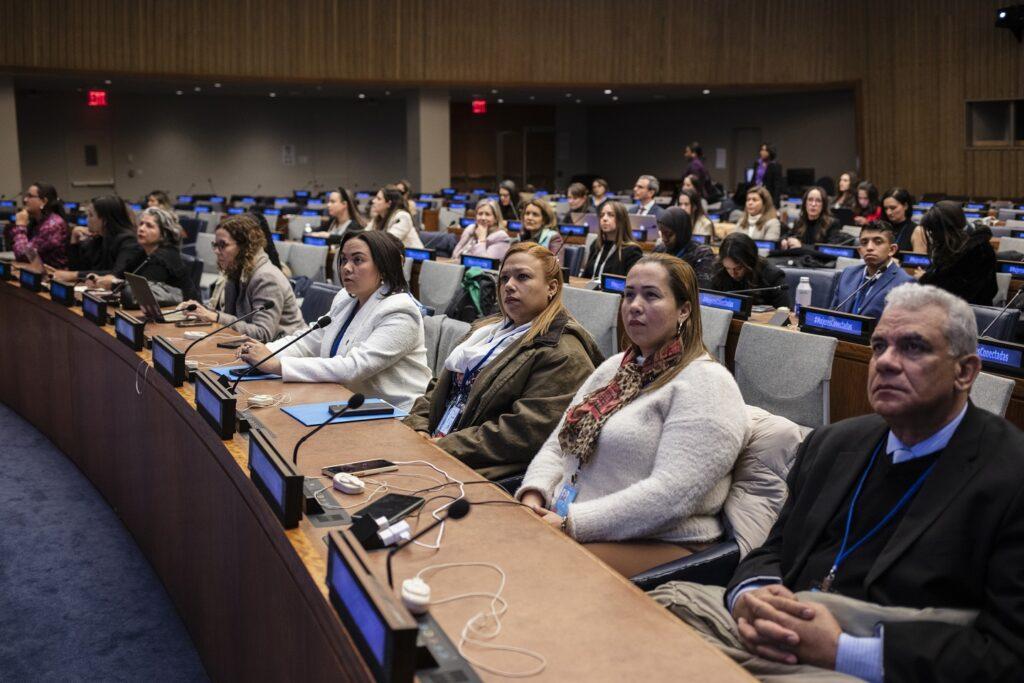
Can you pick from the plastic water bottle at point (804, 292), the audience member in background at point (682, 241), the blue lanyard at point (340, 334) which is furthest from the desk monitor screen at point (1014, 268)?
the blue lanyard at point (340, 334)

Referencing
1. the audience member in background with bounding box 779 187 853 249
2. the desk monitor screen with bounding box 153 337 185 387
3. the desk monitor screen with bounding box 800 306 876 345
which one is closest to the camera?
the desk monitor screen with bounding box 153 337 185 387

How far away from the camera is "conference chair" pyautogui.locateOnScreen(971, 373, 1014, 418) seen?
8.50 ft

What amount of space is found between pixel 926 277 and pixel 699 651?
457cm

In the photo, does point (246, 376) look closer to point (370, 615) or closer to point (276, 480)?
point (276, 480)

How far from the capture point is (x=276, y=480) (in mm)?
2111

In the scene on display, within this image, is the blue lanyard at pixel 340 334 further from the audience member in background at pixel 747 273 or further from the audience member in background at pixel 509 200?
the audience member in background at pixel 509 200

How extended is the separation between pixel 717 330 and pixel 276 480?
2599 millimetres

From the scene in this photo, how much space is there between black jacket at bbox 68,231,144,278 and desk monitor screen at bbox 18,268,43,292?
552 mm

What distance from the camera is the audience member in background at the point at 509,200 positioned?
11.2 m

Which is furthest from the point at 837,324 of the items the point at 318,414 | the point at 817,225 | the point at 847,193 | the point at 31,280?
the point at 847,193

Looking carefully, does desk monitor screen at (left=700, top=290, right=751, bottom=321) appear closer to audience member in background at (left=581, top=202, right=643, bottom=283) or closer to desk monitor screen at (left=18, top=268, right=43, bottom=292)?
audience member in background at (left=581, top=202, right=643, bottom=283)

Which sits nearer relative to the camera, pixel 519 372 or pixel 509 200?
pixel 519 372

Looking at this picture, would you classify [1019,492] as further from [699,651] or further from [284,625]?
[284,625]

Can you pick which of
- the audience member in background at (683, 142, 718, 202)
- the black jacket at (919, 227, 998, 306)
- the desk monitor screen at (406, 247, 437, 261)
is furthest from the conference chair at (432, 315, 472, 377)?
the audience member in background at (683, 142, 718, 202)
